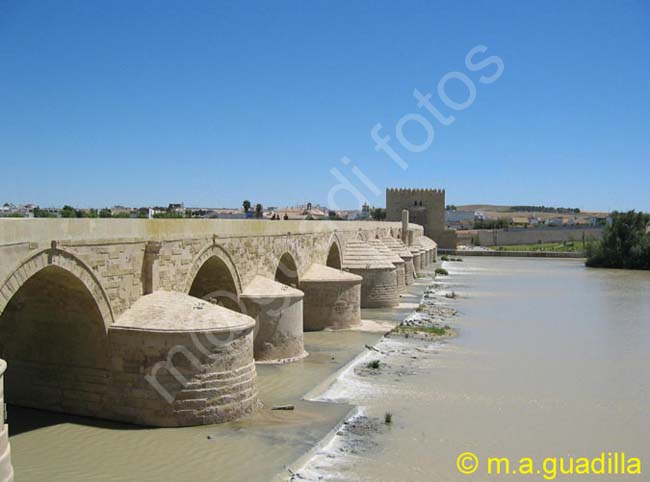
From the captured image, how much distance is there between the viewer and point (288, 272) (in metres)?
16.8

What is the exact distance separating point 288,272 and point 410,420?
733cm

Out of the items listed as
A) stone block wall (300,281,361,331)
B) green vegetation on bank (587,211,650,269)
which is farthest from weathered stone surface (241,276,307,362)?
green vegetation on bank (587,211,650,269)

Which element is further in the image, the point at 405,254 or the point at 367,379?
the point at 405,254

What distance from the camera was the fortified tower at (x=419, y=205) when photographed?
189 ft

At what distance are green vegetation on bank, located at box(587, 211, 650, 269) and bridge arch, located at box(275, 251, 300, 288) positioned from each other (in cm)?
3511

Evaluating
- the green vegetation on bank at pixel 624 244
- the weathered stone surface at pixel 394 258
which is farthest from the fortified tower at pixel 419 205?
the weathered stone surface at pixel 394 258

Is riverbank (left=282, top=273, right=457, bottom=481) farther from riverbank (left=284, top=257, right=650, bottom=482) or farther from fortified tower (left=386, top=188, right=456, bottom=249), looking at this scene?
fortified tower (left=386, top=188, right=456, bottom=249)

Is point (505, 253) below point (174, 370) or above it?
below

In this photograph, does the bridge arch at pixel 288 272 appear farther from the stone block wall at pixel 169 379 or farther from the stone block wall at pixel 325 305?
the stone block wall at pixel 169 379

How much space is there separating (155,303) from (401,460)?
403 centimetres

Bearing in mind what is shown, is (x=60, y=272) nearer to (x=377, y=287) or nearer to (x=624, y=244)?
(x=377, y=287)

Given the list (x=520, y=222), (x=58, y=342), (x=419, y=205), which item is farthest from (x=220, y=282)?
(x=520, y=222)

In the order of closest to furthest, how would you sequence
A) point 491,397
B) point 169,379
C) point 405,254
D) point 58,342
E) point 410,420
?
point 169,379, point 58,342, point 410,420, point 491,397, point 405,254

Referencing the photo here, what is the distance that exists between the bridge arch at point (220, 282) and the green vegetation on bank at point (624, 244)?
3884 centimetres
